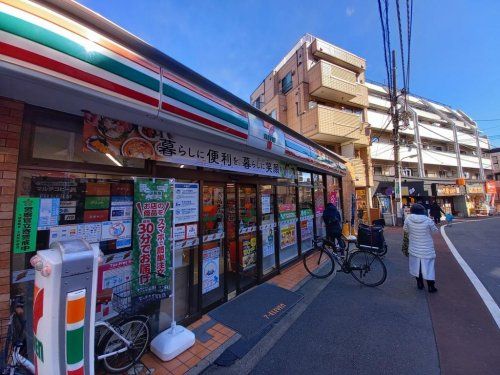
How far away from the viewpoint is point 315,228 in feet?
28.4

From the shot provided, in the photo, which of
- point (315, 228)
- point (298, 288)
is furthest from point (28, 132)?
point (315, 228)

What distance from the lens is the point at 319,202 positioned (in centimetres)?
921

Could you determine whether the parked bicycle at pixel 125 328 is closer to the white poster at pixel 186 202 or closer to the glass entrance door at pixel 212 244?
the white poster at pixel 186 202

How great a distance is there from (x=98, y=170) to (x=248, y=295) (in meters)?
3.80

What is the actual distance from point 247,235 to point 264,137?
2340mm

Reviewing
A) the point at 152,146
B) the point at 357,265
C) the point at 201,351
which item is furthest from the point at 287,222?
the point at 152,146

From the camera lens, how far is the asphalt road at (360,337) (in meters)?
2.99

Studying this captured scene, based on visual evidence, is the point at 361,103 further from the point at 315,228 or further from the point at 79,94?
the point at 79,94

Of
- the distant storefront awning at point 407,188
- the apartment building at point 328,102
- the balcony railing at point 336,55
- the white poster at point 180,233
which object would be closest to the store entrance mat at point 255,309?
the white poster at point 180,233

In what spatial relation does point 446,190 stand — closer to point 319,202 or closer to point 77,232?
point 319,202

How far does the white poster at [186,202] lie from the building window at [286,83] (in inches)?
697

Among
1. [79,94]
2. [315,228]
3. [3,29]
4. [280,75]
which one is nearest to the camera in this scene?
[3,29]

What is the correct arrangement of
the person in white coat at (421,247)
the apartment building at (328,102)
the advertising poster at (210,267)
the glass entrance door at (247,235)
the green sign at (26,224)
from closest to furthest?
the green sign at (26,224) < the advertising poster at (210,267) < the person in white coat at (421,247) < the glass entrance door at (247,235) < the apartment building at (328,102)

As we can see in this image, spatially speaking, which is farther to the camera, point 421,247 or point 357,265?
point 357,265
